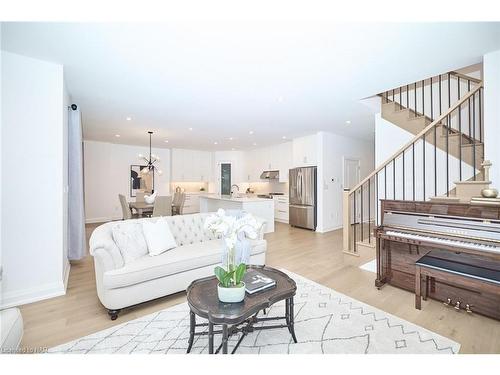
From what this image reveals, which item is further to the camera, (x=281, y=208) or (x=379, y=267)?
(x=281, y=208)

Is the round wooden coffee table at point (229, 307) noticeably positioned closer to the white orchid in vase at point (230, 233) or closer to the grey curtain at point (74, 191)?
the white orchid in vase at point (230, 233)

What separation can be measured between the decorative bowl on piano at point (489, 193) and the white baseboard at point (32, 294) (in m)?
4.53

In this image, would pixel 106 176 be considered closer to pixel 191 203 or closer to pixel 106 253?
pixel 191 203

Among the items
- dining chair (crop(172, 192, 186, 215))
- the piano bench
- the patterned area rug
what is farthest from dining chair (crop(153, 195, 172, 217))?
the piano bench

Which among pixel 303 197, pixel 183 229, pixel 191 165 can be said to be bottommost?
pixel 183 229

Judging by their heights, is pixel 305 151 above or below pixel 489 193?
above

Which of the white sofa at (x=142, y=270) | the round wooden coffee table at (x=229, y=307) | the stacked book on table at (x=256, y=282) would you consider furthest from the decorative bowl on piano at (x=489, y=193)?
the white sofa at (x=142, y=270)

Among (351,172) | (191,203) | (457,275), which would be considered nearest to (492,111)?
(457,275)

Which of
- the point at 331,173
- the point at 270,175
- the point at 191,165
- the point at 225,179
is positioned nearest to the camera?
the point at 331,173

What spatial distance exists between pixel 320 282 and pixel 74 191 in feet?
12.0

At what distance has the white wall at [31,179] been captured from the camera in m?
2.43

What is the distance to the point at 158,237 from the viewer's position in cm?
276

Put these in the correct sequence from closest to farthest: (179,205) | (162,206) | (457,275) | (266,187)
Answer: (457,275)
(162,206)
(179,205)
(266,187)

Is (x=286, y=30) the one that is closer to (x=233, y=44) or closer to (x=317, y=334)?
(x=233, y=44)
